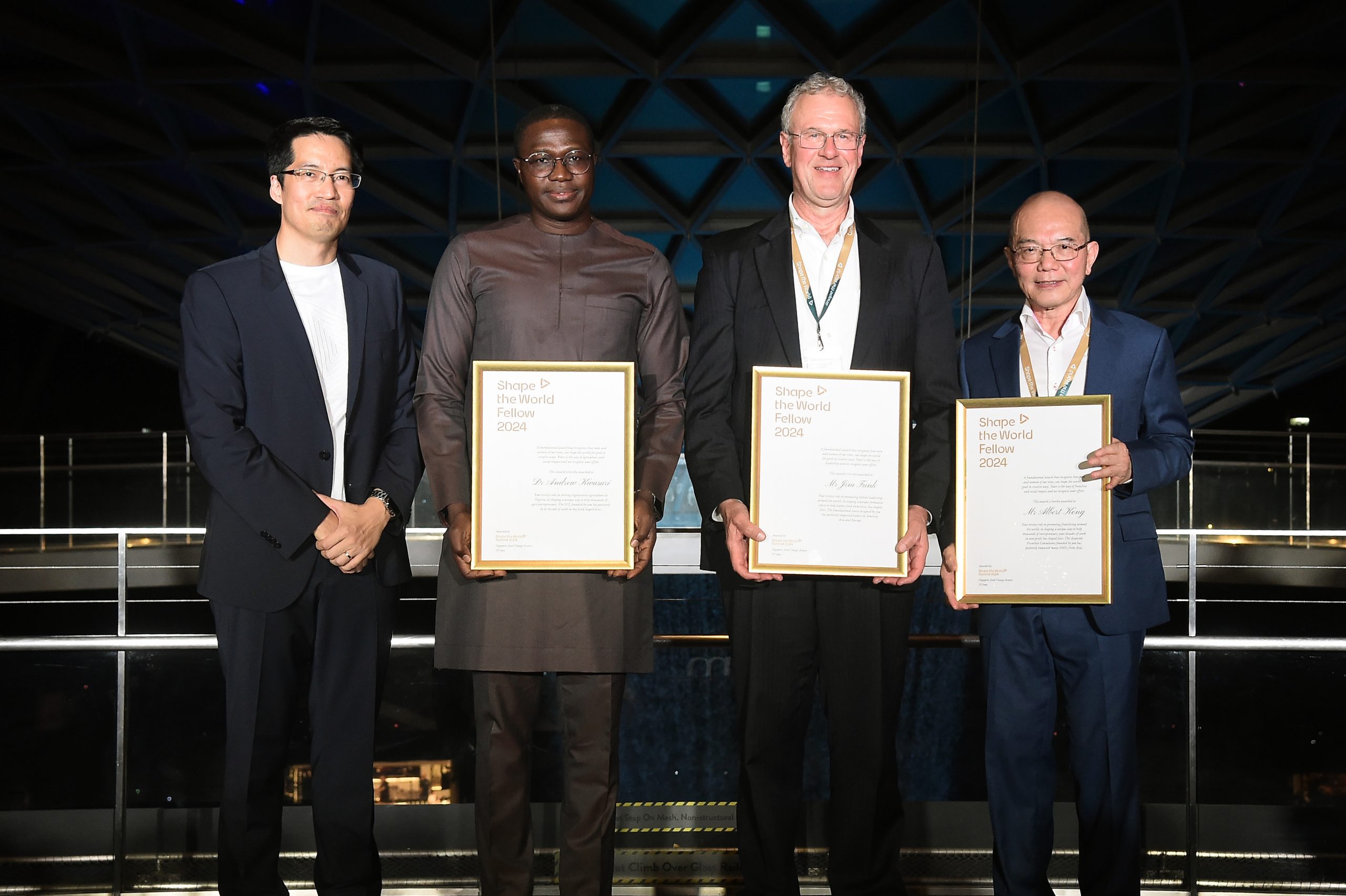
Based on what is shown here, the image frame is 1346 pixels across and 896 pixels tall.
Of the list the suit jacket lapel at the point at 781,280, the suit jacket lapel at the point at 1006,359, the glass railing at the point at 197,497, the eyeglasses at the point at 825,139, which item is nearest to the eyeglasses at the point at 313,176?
the suit jacket lapel at the point at 781,280

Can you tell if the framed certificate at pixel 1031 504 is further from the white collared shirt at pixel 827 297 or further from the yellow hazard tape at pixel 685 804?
the yellow hazard tape at pixel 685 804

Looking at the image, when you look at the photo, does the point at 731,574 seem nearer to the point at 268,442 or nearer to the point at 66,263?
the point at 268,442

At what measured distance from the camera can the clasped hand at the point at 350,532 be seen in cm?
259

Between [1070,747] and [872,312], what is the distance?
1304 mm

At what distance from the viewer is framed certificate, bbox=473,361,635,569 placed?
99.0 inches

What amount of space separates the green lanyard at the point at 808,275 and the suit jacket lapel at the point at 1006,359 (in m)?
0.52

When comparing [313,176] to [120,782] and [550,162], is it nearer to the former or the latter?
[550,162]

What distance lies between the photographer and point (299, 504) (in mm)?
2576

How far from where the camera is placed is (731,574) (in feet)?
8.77

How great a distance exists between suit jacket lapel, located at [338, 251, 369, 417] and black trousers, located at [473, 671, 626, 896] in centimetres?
82

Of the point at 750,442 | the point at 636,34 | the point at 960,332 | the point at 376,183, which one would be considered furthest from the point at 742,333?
the point at 960,332

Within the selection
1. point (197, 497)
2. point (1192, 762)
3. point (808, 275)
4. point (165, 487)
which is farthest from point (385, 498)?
point (197, 497)

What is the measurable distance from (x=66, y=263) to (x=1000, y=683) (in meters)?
24.0

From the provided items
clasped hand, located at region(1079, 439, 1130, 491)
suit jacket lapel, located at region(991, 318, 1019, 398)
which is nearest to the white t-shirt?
suit jacket lapel, located at region(991, 318, 1019, 398)
